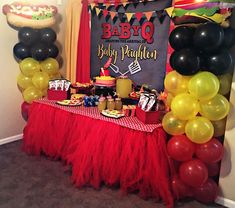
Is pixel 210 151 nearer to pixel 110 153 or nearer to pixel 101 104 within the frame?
pixel 110 153

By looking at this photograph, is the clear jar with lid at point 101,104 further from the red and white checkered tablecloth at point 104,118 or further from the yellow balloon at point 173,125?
the yellow balloon at point 173,125

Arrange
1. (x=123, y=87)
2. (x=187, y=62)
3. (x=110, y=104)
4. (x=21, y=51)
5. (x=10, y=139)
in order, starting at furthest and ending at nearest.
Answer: (x=10, y=139) → (x=21, y=51) → (x=123, y=87) → (x=110, y=104) → (x=187, y=62)

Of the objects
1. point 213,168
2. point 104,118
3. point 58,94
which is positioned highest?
point 58,94

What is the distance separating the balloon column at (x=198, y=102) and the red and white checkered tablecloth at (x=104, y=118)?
0.17 m

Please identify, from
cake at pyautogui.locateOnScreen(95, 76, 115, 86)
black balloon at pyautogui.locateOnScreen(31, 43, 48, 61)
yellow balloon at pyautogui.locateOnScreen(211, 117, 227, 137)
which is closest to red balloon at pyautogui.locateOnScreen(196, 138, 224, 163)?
yellow balloon at pyautogui.locateOnScreen(211, 117, 227, 137)

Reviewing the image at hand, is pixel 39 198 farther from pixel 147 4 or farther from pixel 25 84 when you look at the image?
pixel 147 4

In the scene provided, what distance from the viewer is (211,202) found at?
7.13ft

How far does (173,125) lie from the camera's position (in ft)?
6.68

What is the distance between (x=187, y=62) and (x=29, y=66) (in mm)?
1929

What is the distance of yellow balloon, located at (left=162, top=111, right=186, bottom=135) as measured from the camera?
203 cm

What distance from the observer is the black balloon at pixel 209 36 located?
1741mm

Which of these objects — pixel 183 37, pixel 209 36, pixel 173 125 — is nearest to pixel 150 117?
pixel 173 125

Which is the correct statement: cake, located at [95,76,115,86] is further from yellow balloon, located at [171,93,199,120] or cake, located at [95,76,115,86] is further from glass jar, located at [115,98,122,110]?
yellow balloon, located at [171,93,199,120]

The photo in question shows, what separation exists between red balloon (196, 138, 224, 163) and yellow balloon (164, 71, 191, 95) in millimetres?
436
